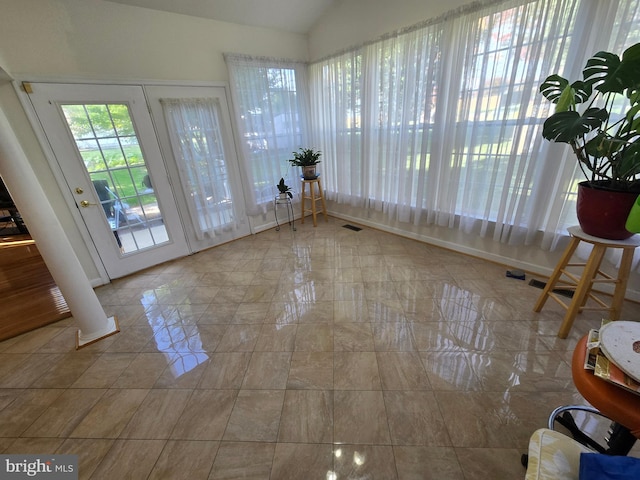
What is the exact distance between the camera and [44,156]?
7.90 ft

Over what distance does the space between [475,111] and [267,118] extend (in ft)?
8.42

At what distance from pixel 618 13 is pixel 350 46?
7.98ft

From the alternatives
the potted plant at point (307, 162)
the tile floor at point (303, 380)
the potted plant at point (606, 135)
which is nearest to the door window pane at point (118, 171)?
the tile floor at point (303, 380)

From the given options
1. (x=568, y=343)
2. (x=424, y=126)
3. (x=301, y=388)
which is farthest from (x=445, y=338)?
(x=424, y=126)

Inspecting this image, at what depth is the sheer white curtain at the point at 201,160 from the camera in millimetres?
3037

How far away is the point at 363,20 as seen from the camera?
310 cm

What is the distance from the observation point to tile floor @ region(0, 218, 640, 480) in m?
1.27

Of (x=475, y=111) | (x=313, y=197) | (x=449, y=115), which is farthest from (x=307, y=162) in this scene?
(x=475, y=111)

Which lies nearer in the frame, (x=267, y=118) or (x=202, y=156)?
(x=202, y=156)

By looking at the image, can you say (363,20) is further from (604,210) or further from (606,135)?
(604,210)

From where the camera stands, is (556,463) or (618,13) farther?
(618,13)

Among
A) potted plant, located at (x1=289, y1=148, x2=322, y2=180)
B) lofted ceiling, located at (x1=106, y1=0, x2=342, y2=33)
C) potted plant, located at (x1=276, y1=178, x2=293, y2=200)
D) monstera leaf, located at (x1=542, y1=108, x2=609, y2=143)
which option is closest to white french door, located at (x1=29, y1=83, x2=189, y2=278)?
lofted ceiling, located at (x1=106, y1=0, x2=342, y2=33)

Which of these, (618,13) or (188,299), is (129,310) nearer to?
(188,299)

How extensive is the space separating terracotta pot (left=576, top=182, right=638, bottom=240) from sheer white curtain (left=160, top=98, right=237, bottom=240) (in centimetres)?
357
